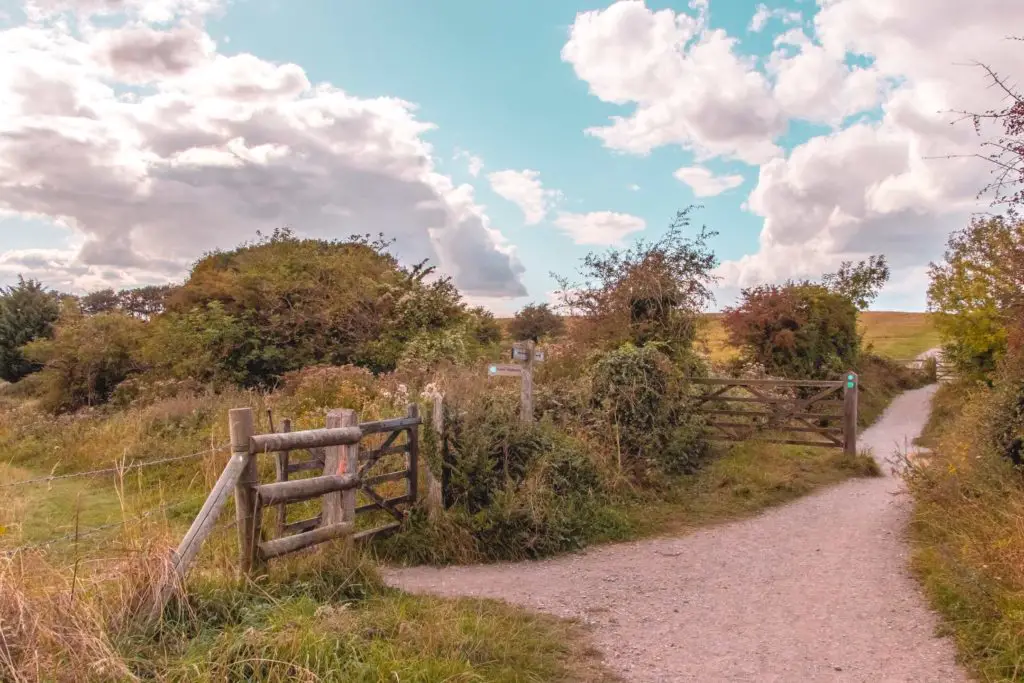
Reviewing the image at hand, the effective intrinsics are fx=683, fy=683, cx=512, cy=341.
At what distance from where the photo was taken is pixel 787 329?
64.1ft

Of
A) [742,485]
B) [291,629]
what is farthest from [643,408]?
[291,629]

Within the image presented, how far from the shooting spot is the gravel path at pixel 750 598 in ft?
16.3

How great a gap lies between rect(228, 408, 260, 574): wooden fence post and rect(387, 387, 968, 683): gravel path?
1.66m

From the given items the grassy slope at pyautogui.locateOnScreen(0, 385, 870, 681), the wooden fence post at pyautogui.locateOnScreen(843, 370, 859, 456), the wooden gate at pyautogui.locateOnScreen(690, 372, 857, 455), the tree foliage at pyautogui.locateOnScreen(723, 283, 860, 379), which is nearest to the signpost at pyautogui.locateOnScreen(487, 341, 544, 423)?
the grassy slope at pyautogui.locateOnScreen(0, 385, 870, 681)

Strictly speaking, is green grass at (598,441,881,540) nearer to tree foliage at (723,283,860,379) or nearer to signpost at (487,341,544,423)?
signpost at (487,341,544,423)

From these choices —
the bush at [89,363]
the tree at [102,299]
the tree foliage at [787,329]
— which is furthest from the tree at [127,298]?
the tree foliage at [787,329]

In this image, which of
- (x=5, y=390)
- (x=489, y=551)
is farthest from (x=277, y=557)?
(x=5, y=390)

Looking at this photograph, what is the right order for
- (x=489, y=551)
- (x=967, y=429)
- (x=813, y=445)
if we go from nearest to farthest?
(x=489, y=551), (x=967, y=429), (x=813, y=445)

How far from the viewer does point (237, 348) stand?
18.5 m

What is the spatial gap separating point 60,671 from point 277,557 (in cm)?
219

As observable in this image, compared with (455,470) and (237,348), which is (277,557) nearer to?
(455,470)

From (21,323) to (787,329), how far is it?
33.3 meters

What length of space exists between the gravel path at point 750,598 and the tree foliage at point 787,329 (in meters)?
10.5

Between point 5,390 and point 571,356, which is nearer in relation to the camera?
point 571,356
